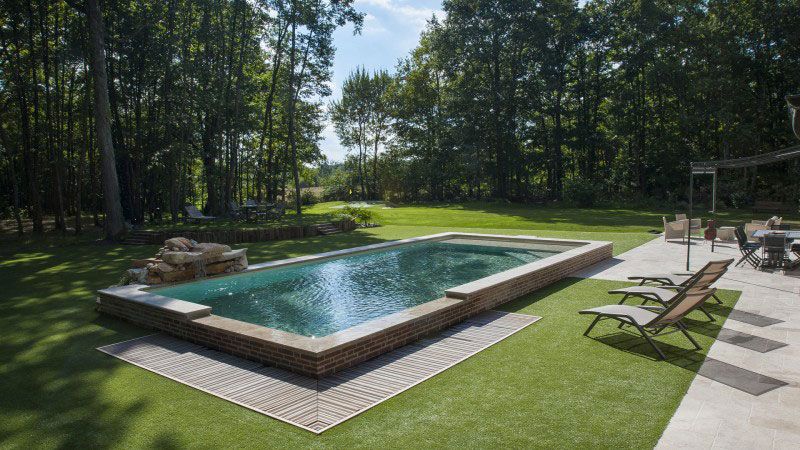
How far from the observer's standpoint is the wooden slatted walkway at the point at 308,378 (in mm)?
3816

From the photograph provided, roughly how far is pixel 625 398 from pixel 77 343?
19.4 feet

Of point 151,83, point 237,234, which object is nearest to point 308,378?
point 237,234

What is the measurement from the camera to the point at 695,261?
10141 millimetres

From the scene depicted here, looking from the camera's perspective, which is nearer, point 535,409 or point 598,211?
point 535,409

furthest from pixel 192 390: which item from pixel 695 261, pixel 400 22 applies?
pixel 400 22

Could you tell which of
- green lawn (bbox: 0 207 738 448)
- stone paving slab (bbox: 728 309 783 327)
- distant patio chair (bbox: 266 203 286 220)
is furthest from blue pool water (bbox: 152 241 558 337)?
distant patio chair (bbox: 266 203 286 220)

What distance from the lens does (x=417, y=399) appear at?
3928mm

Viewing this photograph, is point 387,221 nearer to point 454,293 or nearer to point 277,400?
point 454,293

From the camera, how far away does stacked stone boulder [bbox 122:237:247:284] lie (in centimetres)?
785

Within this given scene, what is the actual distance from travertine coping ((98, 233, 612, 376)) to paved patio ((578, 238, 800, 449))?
270 centimetres

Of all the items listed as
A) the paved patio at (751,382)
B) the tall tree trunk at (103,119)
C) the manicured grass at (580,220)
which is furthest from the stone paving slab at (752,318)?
the tall tree trunk at (103,119)

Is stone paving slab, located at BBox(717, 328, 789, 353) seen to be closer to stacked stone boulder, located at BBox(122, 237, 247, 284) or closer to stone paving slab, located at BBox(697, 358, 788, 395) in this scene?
stone paving slab, located at BBox(697, 358, 788, 395)

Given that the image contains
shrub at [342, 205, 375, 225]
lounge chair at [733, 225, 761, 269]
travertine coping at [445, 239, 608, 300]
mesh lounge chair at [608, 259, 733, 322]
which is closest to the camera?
mesh lounge chair at [608, 259, 733, 322]

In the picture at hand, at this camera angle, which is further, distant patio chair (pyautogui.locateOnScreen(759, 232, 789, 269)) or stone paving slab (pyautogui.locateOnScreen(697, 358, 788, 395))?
distant patio chair (pyautogui.locateOnScreen(759, 232, 789, 269))
